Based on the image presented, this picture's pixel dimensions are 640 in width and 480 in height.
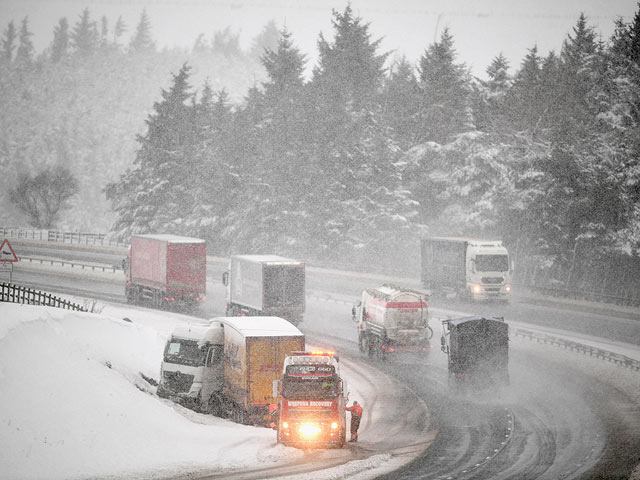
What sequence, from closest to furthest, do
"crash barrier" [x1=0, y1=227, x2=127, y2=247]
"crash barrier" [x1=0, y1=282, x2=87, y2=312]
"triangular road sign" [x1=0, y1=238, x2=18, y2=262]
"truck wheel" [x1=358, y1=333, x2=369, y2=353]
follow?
"crash barrier" [x1=0, y1=282, x2=87, y2=312] → "triangular road sign" [x1=0, y1=238, x2=18, y2=262] → "truck wheel" [x1=358, y1=333, x2=369, y2=353] → "crash barrier" [x1=0, y1=227, x2=127, y2=247]

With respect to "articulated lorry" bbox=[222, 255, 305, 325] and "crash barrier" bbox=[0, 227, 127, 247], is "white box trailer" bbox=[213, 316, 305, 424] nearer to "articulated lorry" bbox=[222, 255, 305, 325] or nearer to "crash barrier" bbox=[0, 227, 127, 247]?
"articulated lorry" bbox=[222, 255, 305, 325]

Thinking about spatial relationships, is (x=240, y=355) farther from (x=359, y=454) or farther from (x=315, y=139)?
(x=315, y=139)

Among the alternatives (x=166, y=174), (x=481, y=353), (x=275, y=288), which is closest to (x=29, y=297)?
(x=275, y=288)

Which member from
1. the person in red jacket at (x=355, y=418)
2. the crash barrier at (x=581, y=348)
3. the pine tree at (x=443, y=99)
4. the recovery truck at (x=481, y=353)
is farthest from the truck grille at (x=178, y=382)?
the pine tree at (x=443, y=99)

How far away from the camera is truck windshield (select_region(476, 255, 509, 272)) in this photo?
47.5 meters

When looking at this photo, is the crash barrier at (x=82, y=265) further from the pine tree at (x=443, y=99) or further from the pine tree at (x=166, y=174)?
the pine tree at (x=443, y=99)

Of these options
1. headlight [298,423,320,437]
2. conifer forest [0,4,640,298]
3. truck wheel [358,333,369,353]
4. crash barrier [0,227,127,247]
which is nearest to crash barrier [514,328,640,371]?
truck wheel [358,333,369,353]

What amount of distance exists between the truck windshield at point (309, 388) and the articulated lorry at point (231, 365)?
2.72 m

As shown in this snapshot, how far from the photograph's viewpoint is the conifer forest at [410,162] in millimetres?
54562

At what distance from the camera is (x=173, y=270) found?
147 ft

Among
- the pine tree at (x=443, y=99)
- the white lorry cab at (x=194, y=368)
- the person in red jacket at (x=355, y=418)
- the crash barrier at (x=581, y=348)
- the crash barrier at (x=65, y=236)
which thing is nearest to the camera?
the person in red jacket at (x=355, y=418)

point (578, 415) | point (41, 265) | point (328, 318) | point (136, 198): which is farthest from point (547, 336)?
point (136, 198)

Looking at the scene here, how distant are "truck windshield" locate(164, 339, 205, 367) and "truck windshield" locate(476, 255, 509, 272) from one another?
25.9 metres

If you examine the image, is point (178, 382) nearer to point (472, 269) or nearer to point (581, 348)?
point (581, 348)
